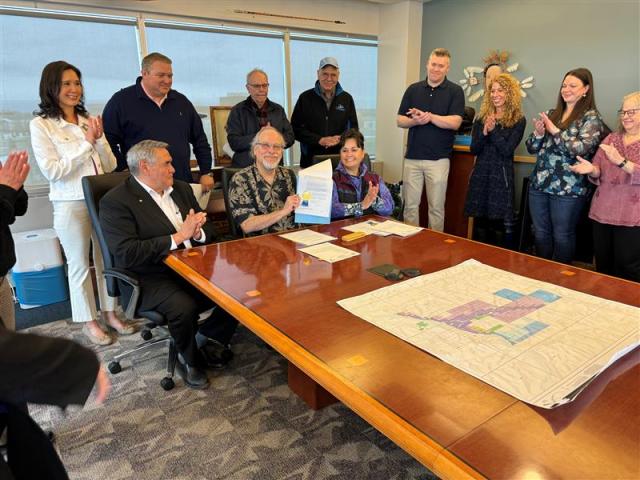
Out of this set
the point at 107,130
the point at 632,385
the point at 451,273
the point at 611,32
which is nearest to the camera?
the point at 632,385

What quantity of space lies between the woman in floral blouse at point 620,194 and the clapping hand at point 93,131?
2.76 m

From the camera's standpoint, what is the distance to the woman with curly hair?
3326 millimetres

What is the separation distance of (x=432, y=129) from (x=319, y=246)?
1.95 metres

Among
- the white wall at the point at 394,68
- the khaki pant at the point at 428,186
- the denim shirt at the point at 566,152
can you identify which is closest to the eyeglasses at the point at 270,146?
the khaki pant at the point at 428,186

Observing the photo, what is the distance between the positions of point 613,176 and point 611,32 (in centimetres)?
194

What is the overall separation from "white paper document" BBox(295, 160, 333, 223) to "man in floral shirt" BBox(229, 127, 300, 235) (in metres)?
0.07

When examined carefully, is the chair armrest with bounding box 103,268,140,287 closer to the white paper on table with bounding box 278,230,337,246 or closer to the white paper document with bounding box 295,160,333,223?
the white paper on table with bounding box 278,230,337,246

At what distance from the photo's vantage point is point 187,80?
4164 mm

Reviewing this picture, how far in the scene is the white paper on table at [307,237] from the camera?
2.22m

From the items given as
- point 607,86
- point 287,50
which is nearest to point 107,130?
point 287,50

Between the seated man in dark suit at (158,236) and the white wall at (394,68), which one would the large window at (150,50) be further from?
the seated man in dark suit at (158,236)

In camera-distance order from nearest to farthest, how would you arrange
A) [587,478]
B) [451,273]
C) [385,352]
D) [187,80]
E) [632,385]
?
[587,478], [632,385], [385,352], [451,273], [187,80]

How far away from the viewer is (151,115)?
295 cm

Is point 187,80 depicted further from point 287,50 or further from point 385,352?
point 385,352
